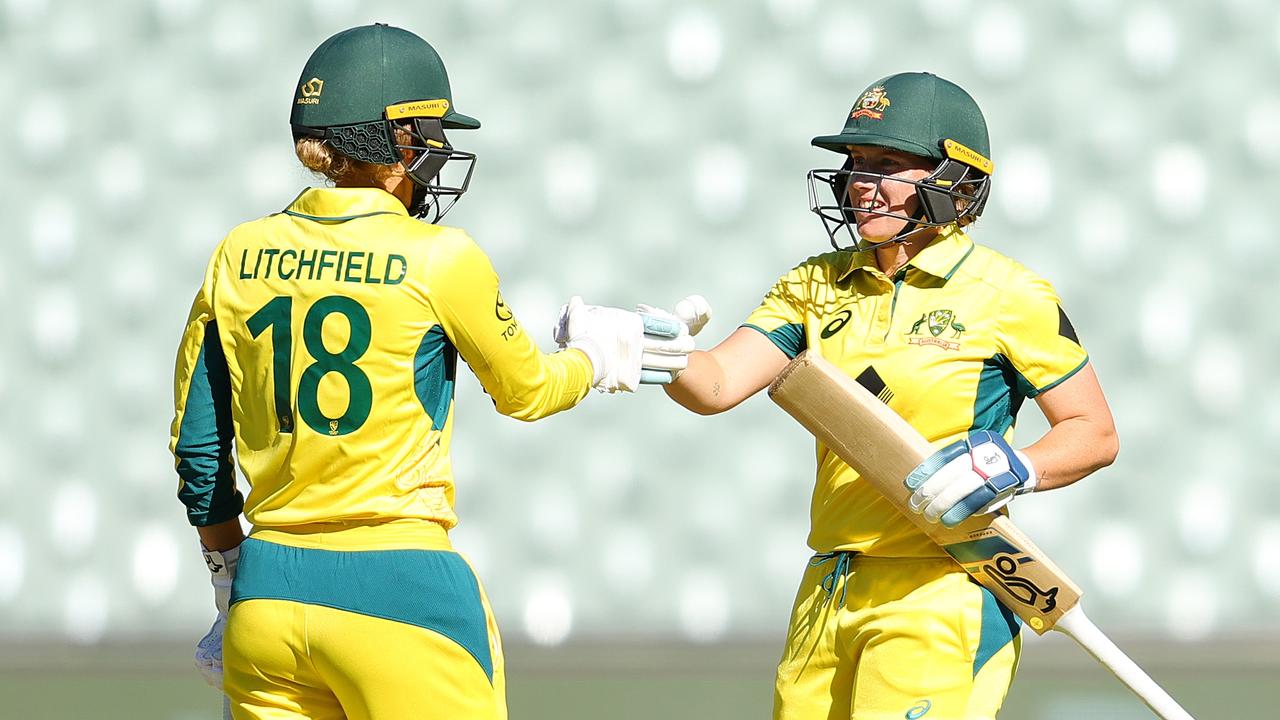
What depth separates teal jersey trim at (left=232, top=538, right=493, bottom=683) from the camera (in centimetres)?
214

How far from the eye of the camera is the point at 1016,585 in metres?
2.53

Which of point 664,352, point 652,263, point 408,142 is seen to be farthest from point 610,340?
point 652,263

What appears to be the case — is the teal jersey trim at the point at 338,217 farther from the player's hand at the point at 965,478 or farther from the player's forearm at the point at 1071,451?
the player's forearm at the point at 1071,451

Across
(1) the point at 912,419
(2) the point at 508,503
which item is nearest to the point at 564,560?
(2) the point at 508,503

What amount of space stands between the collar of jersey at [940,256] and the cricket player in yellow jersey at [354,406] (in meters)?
0.68

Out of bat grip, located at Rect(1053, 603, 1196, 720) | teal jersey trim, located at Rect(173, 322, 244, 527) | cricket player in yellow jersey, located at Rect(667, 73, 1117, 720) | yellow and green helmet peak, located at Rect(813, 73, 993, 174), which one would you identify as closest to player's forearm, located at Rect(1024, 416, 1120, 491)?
cricket player in yellow jersey, located at Rect(667, 73, 1117, 720)

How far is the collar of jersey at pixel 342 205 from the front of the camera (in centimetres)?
221

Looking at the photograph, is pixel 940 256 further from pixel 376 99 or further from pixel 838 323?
pixel 376 99

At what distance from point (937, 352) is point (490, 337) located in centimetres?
76

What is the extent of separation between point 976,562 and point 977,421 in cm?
23

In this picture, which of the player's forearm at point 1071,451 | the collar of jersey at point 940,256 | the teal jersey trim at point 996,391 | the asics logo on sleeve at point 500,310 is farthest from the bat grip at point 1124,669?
the asics logo on sleeve at point 500,310

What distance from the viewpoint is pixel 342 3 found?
5.25 metres

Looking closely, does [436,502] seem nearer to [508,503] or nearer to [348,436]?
[348,436]

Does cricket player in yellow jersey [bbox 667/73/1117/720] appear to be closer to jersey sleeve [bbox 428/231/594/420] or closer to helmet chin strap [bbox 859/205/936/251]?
helmet chin strap [bbox 859/205/936/251]
